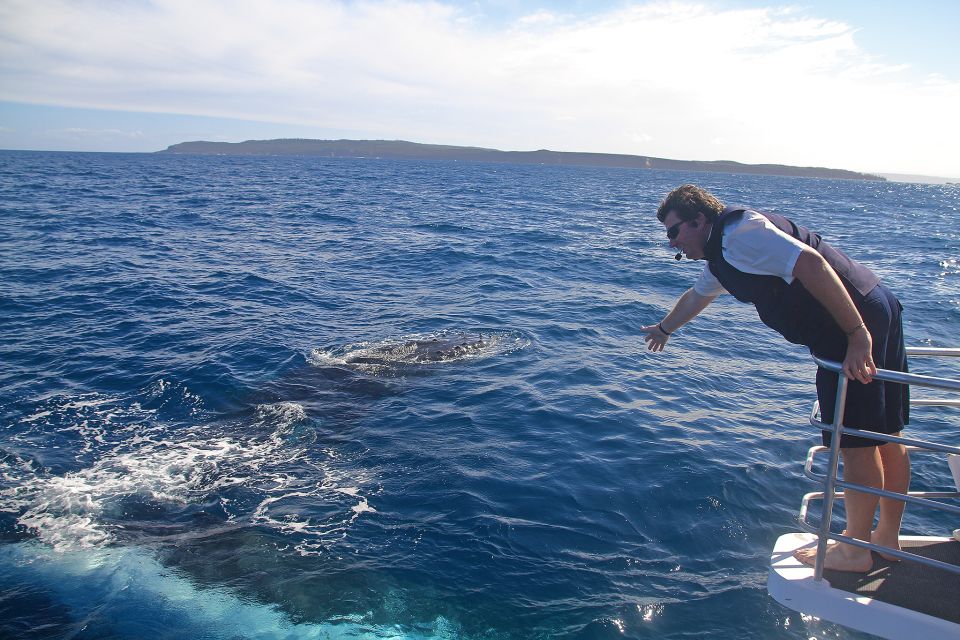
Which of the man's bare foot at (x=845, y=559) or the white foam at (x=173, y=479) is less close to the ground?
the man's bare foot at (x=845, y=559)

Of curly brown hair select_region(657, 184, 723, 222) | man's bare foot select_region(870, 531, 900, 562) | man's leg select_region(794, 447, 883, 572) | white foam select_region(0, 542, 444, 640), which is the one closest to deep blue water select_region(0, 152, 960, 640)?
white foam select_region(0, 542, 444, 640)

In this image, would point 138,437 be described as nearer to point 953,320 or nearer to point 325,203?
point 953,320

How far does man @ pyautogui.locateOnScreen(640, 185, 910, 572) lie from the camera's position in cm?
336

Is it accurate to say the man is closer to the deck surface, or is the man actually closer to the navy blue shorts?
the navy blue shorts

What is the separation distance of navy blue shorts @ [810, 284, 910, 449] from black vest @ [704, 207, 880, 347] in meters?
0.07

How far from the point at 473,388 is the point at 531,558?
4.39 meters

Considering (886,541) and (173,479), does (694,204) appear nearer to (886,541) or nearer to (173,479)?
(886,541)

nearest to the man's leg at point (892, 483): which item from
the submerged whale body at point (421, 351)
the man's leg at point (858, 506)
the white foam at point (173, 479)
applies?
the man's leg at point (858, 506)

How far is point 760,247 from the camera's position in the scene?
136 inches

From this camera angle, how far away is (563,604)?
5.12 meters

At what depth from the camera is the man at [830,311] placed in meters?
3.36

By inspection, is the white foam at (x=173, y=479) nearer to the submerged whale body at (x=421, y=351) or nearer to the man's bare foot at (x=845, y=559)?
the submerged whale body at (x=421, y=351)

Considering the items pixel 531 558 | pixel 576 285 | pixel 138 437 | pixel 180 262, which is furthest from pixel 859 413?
pixel 180 262

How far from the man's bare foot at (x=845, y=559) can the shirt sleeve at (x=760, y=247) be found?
1836 mm
